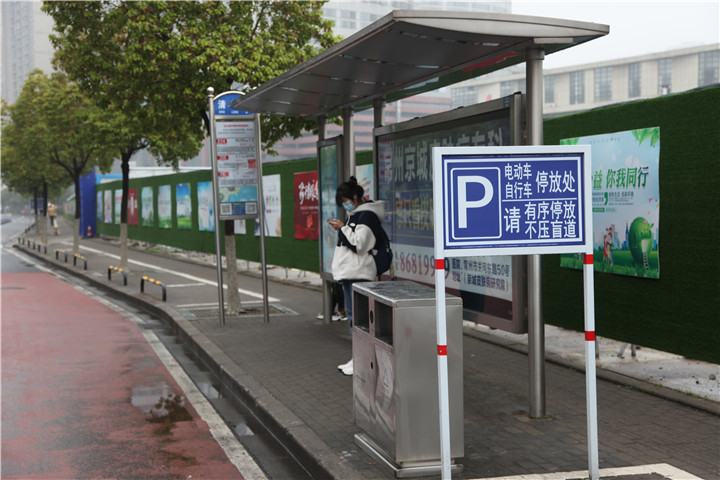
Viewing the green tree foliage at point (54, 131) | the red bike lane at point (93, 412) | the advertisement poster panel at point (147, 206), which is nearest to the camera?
the red bike lane at point (93, 412)

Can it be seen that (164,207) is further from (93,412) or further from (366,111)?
(366,111)

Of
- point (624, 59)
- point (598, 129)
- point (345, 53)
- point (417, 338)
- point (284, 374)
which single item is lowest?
point (284, 374)

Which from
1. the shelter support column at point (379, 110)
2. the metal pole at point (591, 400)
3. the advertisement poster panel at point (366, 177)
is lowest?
the metal pole at point (591, 400)

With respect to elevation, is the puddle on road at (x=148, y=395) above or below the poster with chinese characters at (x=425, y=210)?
below

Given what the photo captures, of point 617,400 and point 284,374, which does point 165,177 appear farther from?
point 617,400

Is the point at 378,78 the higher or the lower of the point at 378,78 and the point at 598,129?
the higher

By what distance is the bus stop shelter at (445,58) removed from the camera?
205 inches

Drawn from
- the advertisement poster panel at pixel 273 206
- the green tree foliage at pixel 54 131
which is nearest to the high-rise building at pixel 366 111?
the green tree foliage at pixel 54 131

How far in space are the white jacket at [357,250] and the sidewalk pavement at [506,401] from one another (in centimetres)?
101

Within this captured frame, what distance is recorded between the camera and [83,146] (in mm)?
27266

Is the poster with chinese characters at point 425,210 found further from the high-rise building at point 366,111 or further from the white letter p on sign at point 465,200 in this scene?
the high-rise building at point 366,111

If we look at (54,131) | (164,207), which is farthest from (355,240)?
(54,131)

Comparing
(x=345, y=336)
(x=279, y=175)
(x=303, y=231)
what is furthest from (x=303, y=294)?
(x=345, y=336)

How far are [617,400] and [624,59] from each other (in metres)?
108
